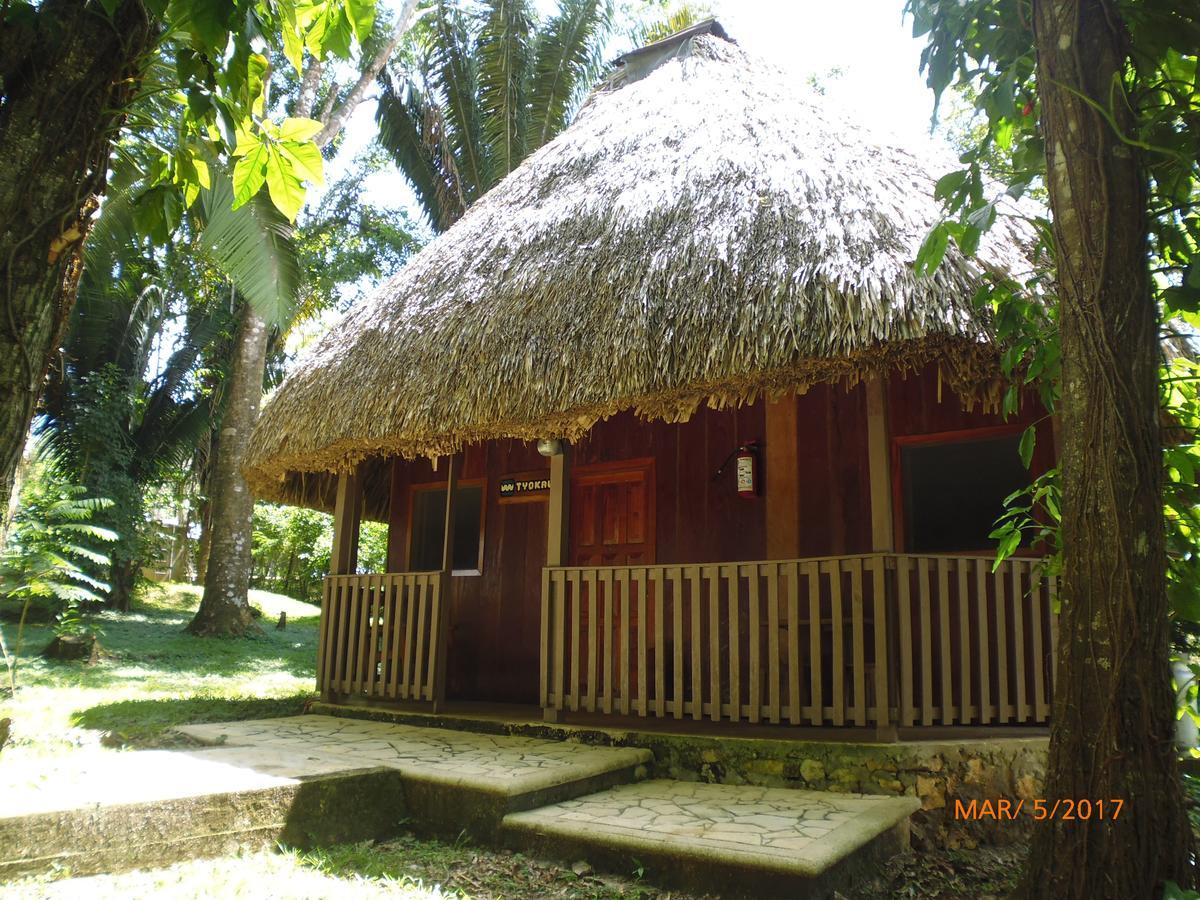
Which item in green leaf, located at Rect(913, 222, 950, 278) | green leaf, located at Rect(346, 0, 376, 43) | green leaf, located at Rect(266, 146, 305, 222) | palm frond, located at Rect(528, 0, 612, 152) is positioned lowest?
green leaf, located at Rect(266, 146, 305, 222)

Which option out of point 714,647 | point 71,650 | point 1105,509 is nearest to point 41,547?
point 71,650

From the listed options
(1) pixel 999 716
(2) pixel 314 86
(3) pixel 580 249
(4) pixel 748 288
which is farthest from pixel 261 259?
(1) pixel 999 716

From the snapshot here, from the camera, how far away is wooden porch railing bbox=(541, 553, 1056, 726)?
4555 mm

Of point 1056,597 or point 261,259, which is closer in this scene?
point 1056,597

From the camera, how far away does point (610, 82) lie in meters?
9.82

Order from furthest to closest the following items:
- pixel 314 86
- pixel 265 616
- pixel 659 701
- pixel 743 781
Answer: pixel 265 616 < pixel 314 86 < pixel 659 701 < pixel 743 781

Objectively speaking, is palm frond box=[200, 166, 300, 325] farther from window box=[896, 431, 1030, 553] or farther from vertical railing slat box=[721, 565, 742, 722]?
window box=[896, 431, 1030, 553]

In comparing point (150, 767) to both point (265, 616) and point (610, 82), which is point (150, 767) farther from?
point (265, 616)

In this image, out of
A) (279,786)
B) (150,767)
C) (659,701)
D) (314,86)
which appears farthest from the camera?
(314,86)

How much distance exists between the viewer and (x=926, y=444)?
19.7ft

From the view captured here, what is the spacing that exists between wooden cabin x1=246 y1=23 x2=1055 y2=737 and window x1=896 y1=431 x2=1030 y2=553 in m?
0.02

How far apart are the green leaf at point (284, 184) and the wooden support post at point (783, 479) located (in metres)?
4.27

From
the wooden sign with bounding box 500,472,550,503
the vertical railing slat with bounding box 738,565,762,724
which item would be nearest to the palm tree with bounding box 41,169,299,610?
the wooden sign with bounding box 500,472,550,503

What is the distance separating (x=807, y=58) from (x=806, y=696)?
19208 millimetres
